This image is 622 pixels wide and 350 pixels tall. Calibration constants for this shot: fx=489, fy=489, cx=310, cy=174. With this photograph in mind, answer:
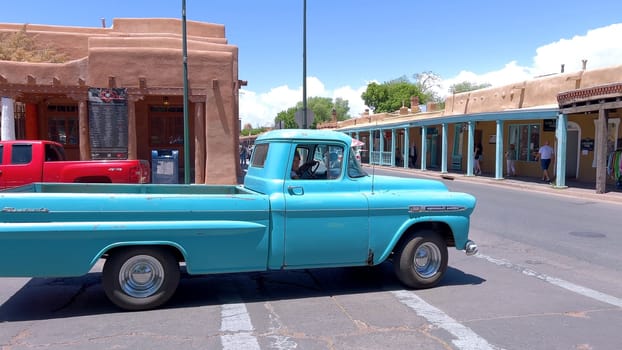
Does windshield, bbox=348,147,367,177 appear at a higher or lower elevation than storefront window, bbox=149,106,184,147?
lower

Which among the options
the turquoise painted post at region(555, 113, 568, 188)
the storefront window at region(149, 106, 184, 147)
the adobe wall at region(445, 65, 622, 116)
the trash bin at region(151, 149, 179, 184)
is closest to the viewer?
the trash bin at region(151, 149, 179, 184)

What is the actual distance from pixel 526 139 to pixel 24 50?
23787 mm

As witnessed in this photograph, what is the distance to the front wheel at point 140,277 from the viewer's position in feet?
17.0

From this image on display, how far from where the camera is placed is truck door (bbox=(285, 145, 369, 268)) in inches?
219

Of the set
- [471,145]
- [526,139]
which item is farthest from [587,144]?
[471,145]

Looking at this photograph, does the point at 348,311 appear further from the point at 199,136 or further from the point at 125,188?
the point at 199,136

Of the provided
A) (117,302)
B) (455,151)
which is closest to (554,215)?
(117,302)

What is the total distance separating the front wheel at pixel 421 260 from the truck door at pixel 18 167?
8928 mm

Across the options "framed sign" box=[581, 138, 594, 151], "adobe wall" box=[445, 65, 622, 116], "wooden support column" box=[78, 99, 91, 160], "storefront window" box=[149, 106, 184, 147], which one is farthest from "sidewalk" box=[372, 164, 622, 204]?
"wooden support column" box=[78, 99, 91, 160]

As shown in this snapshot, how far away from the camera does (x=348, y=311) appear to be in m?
5.39

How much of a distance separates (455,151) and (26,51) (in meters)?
24.4

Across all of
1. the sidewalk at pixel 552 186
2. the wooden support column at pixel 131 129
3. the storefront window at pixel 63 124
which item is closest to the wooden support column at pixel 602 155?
the sidewalk at pixel 552 186

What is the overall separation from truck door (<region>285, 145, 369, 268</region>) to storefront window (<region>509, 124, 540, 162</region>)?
21.1 meters

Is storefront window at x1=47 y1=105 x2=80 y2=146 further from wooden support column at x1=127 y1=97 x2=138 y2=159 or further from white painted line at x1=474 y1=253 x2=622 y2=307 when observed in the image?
white painted line at x1=474 y1=253 x2=622 y2=307
